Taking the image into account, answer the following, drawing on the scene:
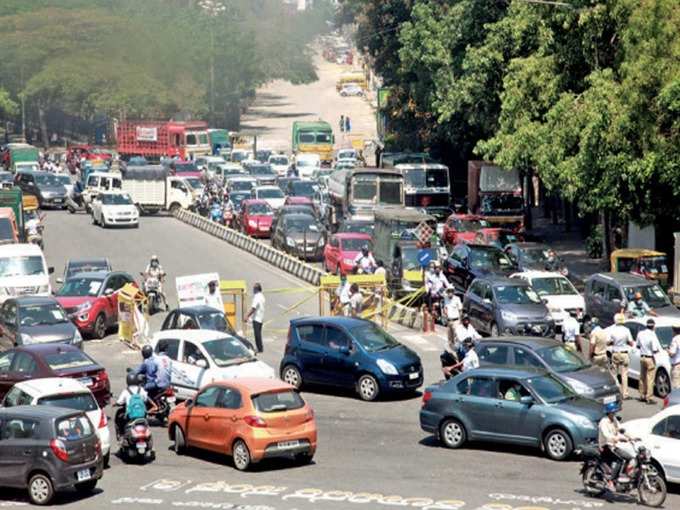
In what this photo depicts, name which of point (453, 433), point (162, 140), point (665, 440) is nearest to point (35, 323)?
point (453, 433)

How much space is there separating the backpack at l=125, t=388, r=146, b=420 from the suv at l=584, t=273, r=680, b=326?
14076mm

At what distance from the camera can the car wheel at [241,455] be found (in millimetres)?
23281

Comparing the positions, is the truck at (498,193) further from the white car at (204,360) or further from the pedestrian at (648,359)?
the white car at (204,360)

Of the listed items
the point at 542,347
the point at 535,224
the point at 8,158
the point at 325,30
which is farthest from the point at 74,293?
the point at 325,30

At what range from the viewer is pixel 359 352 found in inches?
1142

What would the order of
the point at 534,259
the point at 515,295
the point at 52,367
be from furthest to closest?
1. the point at 534,259
2. the point at 515,295
3. the point at 52,367

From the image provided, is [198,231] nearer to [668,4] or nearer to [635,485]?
[668,4]

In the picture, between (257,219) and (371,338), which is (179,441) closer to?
(371,338)

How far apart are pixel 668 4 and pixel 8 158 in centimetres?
5921

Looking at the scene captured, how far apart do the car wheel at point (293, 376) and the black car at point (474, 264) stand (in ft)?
37.0

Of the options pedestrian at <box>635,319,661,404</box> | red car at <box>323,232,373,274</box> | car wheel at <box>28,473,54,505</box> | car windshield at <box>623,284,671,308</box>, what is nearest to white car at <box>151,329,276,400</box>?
car wheel at <box>28,473,54,505</box>

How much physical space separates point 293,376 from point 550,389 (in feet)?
24.1

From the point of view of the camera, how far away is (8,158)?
91.6 m

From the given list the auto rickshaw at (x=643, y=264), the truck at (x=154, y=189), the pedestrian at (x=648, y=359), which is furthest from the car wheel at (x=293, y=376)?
the truck at (x=154, y=189)
